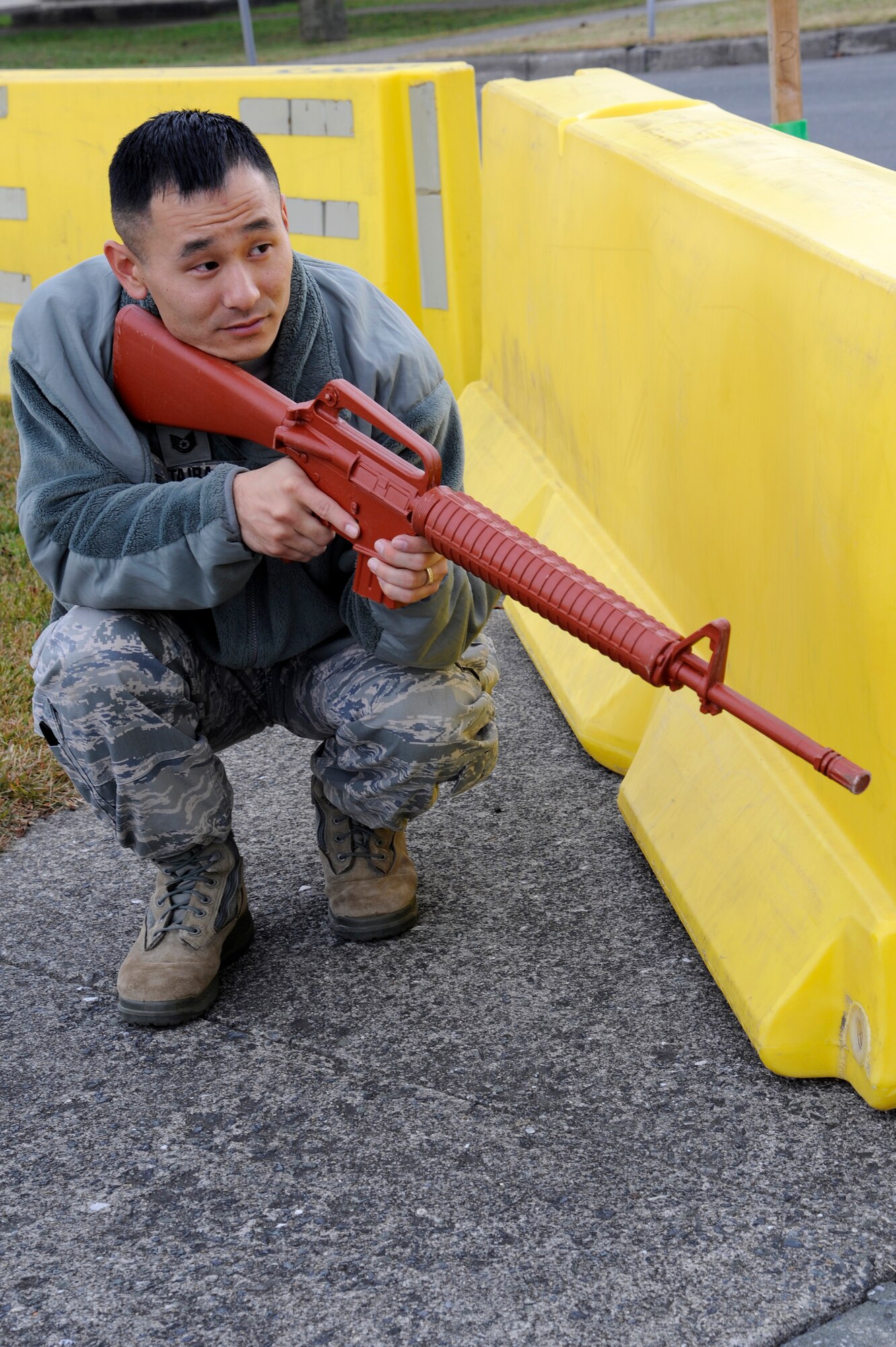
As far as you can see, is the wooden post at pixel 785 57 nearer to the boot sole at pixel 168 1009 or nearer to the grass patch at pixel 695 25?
the boot sole at pixel 168 1009

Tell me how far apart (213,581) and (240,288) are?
404mm

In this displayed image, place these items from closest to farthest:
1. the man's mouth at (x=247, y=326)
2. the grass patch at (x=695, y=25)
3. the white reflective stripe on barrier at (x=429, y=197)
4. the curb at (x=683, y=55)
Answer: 1. the man's mouth at (x=247, y=326)
2. the white reflective stripe on barrier at (x=429, y=197)
3. the curb at (x=683, y=55)
4. the grass patch at (x=695, y=25)

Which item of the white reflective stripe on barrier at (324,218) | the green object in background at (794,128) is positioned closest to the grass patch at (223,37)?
the white reflective stripe on barrier at (324,218)

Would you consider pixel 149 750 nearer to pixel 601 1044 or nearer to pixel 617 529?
pixel 601 1044

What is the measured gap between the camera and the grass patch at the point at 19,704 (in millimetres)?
2836

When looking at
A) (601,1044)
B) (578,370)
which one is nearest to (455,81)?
(578,370)

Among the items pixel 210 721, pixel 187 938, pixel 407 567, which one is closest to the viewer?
pixel 407 567

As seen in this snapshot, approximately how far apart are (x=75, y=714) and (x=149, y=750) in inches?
4.7

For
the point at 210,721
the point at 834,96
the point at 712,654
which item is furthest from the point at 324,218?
the point at 834,96

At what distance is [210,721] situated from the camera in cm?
Result: 228

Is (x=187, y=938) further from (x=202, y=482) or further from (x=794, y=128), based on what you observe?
(x=794, y=128)

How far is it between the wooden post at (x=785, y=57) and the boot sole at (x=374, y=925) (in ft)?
8.04

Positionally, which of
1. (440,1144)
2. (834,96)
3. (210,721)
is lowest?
(440,1144)

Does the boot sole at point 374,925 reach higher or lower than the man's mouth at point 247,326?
lower
